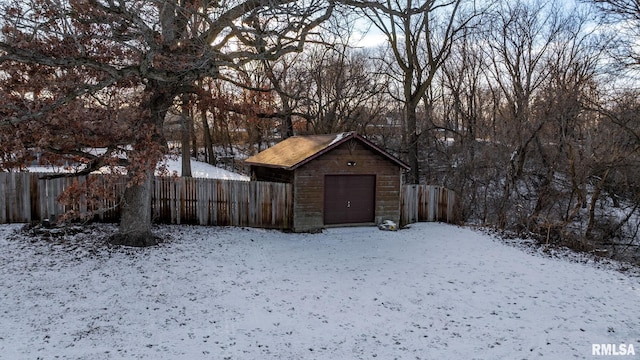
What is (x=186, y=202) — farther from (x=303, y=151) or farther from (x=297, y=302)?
(x=297, y=302)

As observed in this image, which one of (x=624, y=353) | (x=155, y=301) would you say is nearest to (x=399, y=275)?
(x=624, y=353)

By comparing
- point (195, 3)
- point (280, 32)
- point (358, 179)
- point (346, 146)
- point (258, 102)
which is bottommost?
point (358, 179)

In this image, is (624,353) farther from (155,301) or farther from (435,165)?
(435,165)

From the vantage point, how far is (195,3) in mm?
10422

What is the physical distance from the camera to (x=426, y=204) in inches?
709

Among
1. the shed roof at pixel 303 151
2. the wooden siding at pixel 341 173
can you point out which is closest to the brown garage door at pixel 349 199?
the wooden siding at pixel 341 173

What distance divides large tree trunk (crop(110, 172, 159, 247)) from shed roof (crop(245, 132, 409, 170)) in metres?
4.82

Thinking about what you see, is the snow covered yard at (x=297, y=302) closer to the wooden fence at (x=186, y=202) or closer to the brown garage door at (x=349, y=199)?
the wooden fence at (x=186, y=202)

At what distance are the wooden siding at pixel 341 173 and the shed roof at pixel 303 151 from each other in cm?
29

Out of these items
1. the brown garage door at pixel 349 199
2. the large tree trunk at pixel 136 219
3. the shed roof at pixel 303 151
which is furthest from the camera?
the brown garage door at pixel 349 199

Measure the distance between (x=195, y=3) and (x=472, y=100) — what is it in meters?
25.3

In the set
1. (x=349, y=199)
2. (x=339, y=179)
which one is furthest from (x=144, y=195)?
(x=349, y=199)

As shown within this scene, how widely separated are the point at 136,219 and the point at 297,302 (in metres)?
5.67

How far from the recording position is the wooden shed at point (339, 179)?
49.5ft
